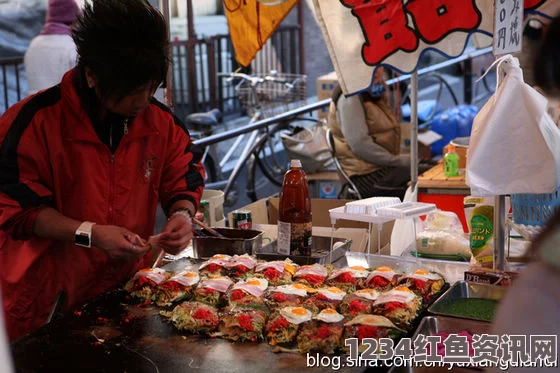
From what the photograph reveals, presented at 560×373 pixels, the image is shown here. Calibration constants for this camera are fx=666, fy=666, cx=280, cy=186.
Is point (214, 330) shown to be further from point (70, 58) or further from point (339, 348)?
point (70, 58)

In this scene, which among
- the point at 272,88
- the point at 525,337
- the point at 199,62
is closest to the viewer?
the point at 525,337

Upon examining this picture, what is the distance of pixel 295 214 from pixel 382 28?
4.28ft

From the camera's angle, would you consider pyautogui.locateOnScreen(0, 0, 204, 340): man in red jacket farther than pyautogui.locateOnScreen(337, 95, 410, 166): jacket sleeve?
No

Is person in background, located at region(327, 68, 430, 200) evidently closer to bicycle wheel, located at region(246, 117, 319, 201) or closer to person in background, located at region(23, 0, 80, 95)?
bicycle wheel, located at region(246, 117, 319, 201)

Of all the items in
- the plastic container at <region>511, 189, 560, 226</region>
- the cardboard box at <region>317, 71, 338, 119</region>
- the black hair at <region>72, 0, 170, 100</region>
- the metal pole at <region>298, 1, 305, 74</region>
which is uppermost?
the metal pole at <region>298, 1, 305, 74</region>

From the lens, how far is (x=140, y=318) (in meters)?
2.37

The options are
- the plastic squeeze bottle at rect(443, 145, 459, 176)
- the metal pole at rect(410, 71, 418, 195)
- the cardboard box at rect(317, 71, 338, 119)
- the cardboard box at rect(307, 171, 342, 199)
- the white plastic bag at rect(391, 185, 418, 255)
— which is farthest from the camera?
the cardboard box at rect(317, 71, 338, 119)

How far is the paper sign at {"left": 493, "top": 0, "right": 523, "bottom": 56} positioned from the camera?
2596 mm

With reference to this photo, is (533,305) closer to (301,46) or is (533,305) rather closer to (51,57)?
(51,57)

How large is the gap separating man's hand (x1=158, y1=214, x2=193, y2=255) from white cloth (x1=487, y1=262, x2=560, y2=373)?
5.28 feet

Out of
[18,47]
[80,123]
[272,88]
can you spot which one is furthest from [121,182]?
[18,47]

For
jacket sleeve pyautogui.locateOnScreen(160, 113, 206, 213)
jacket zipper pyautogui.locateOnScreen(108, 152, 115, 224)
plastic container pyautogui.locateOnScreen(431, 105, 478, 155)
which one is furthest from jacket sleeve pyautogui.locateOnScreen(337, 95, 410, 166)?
jacket zipper pyautogui.locateOnScreen(108, 152, 115, 224)

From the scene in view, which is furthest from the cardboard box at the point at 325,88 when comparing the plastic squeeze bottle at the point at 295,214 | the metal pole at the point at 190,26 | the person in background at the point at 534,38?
the plastic squeeze bottle at the point at 295,214

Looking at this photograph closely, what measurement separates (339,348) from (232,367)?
34cm
